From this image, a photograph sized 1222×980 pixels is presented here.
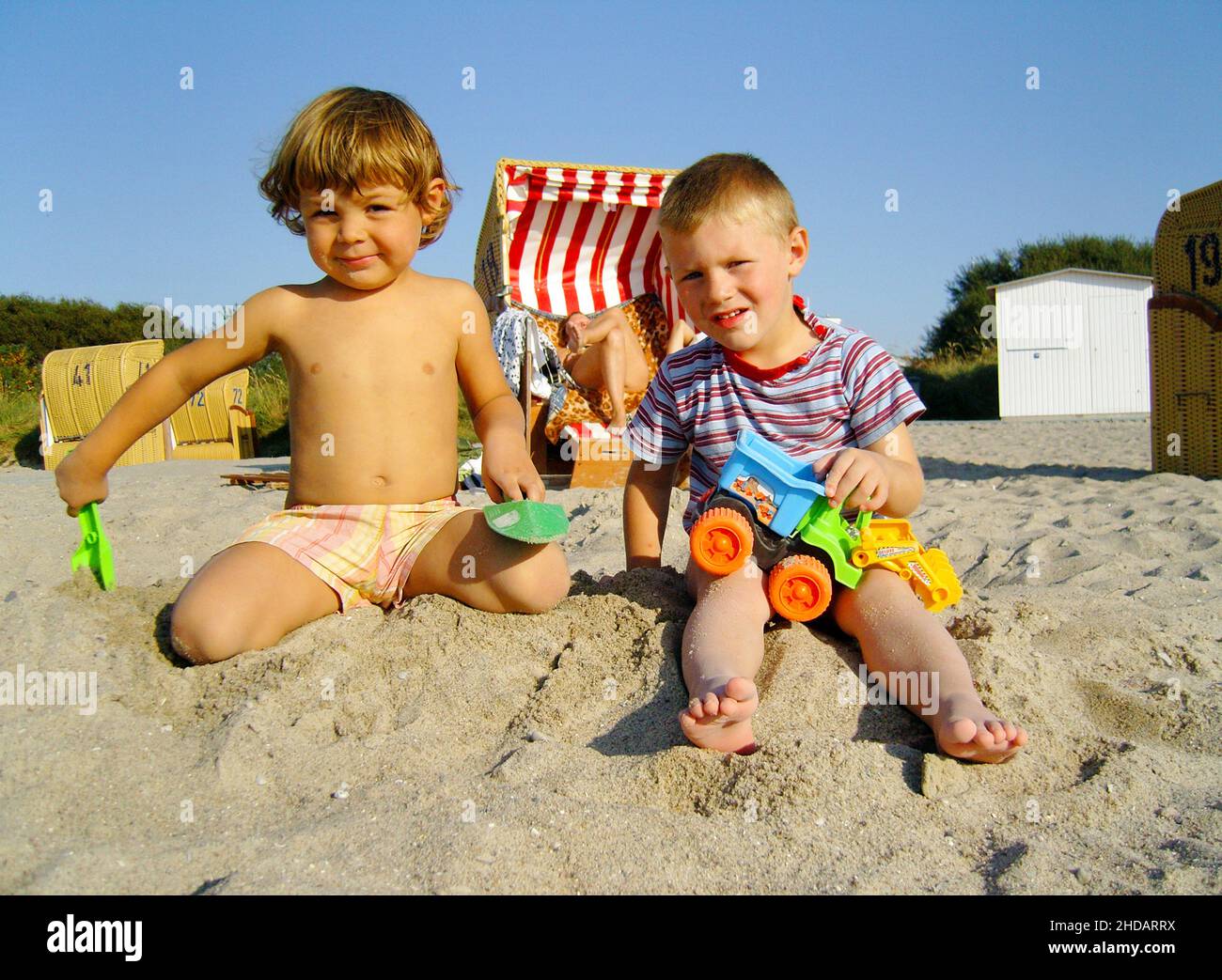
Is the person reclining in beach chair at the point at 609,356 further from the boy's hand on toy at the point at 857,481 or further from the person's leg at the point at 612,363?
the boy's hand on toy at the point at 857,481

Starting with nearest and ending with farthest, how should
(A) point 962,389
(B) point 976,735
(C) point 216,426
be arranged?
(B) point 976,735
(C) point 216,426
(A) point 962,389

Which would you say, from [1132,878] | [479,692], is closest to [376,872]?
[479,692]

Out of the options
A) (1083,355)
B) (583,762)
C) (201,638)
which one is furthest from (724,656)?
(1083,355)

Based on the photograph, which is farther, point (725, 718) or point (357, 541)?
point (357, 541)

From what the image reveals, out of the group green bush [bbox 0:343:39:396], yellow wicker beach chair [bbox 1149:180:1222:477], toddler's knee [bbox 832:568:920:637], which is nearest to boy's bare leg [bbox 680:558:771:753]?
toddler's knee [bbox 832:568:920:637]

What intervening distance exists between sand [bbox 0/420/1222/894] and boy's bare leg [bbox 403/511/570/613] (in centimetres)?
5

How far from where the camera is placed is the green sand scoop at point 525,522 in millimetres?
2141

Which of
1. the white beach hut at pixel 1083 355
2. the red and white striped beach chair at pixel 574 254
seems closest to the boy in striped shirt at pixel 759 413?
the red and white striped beach chair at pixel 574 254

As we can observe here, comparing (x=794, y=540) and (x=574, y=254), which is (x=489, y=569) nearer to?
(x=794, y=540)

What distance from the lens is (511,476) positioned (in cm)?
226

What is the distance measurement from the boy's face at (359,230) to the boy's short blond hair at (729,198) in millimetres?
648

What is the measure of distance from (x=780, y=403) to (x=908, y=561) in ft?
1.59

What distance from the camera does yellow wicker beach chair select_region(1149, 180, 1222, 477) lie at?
A: 5867 mm

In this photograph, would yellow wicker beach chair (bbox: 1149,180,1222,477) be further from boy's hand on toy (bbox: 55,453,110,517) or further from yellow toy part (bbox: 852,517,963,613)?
boy's hand on toy (bbox: 55,453,110,517)
